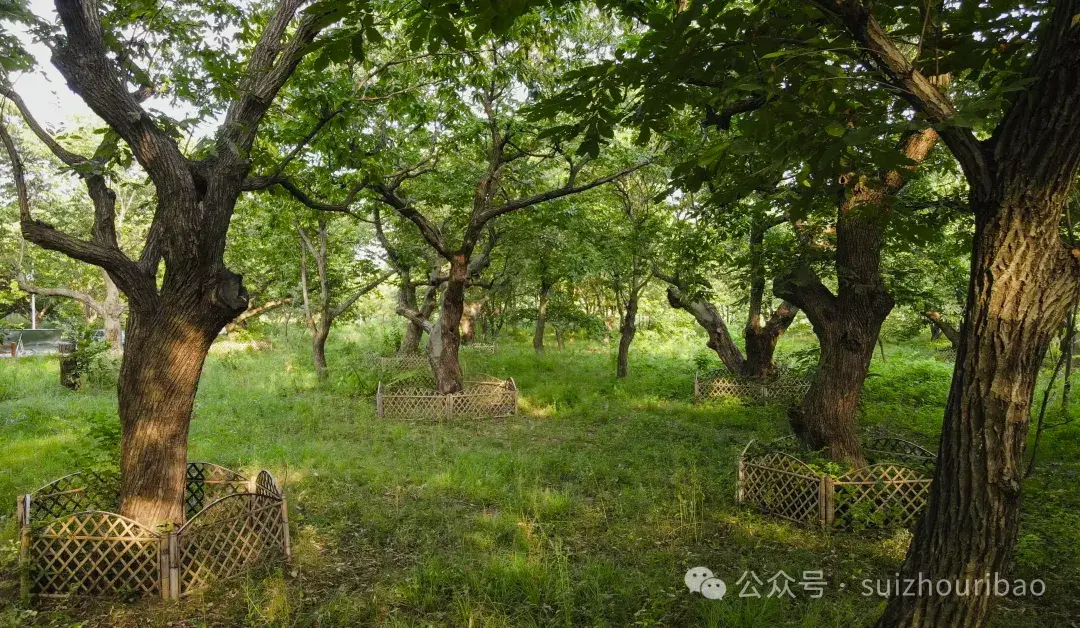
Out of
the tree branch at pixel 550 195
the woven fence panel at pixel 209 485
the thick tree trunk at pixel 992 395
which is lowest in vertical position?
the woven fence panel at pixel 209 485

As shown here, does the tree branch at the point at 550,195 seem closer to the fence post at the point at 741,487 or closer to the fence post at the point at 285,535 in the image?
the fence post at the point at 741,487

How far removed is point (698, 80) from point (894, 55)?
41.3 inches

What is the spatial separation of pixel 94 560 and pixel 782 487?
7.69m

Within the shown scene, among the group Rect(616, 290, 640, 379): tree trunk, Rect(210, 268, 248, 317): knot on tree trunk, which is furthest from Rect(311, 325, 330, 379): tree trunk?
Rect(210, 268, 248, 317): knot on tree trunk

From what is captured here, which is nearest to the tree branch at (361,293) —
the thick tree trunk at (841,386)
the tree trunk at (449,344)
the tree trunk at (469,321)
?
the tree trunk at (449,344)

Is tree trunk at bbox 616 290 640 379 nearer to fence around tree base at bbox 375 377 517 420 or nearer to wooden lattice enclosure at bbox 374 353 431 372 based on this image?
fence around tree base at bbox 375 377 517 420

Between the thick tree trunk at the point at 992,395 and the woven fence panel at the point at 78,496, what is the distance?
7.41 m

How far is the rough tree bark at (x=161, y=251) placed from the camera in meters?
5.55

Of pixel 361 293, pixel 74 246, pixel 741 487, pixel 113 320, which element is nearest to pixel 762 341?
pixel 741 487

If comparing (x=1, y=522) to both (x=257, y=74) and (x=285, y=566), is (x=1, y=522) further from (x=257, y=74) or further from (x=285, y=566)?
(x=257, y=74)

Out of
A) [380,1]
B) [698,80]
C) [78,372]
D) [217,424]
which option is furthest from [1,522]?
[78,372]

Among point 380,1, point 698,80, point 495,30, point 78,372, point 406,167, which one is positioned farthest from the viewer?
point 78,372

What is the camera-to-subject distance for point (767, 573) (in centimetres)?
600

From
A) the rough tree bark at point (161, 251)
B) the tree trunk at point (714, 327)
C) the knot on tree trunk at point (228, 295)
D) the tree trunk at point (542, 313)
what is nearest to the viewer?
the rough tree bark at point (161, 251)
